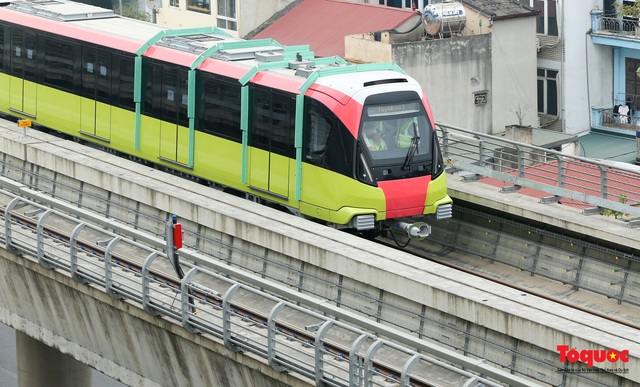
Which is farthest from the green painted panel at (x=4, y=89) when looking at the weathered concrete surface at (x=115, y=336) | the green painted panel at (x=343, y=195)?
the green painted panel at (x=343, y=195)

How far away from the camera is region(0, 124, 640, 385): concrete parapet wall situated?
16.1 m

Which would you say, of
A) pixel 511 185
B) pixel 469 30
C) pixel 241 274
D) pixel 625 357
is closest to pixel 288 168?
pixel 511 185

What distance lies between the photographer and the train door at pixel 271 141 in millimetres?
23453

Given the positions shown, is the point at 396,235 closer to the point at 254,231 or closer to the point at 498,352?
the point at 254,231

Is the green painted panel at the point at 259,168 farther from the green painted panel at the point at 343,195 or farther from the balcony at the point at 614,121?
the balcony at the point at 614,121

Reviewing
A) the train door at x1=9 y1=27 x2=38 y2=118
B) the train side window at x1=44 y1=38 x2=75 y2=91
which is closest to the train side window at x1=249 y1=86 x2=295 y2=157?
the train side window at x1=44 y1=38 x2=75 y2=91

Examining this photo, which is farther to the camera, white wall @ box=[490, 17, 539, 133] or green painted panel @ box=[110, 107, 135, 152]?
white wall @ box=[490, 17, 539, 133]

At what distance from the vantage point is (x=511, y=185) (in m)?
25.4

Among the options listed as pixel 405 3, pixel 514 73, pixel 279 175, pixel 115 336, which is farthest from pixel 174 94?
pixel 405 3

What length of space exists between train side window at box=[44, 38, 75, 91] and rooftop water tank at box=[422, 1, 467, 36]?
1627 centimetres

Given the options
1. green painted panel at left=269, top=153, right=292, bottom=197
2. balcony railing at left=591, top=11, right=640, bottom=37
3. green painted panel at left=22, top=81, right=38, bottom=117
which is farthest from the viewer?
balcony railing at left=591, top=11, right=640, bottom=37

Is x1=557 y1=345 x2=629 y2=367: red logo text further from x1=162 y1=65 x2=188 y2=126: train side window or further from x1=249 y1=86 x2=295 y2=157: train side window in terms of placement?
x1=162 y1=65 x2=188 y2=126: train side window

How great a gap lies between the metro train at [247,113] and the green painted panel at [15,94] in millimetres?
379

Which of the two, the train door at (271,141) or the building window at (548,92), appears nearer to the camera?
the train door at (271,141)
